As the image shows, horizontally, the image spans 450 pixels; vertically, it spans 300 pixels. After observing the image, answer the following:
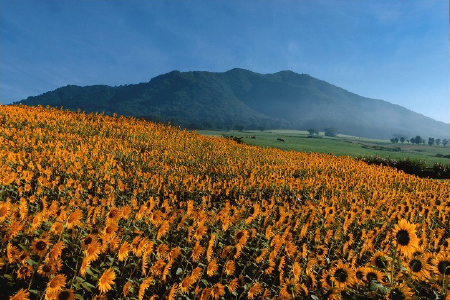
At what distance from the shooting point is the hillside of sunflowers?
262 cm

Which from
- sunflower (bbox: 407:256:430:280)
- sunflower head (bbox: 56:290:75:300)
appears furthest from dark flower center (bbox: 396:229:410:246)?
sunflower head (bbox: 56:290:75:300)

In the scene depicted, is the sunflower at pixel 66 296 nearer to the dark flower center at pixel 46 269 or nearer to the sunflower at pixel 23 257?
the dark flower center at pixel 46 269

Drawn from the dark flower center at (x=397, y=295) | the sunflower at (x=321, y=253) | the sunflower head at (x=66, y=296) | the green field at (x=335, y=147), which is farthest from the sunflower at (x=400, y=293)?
the green field at (x=335, y=147)

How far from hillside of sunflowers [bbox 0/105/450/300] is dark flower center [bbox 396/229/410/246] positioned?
0.4 inches

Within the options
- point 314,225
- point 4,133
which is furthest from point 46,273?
point 4,133

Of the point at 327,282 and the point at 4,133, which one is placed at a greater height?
the point at 4,133

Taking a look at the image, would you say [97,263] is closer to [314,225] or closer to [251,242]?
[251,242]

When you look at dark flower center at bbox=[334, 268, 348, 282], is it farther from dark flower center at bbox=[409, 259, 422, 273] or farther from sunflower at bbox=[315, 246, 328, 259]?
sunflower at bbox=[315, 246, 328, 259]

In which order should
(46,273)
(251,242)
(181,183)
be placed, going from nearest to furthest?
(46,273) < (251,242) < (181,183)

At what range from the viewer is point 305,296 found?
9.95 feet

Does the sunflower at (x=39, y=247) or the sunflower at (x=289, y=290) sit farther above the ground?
the sunflower at (x=39, y=247)

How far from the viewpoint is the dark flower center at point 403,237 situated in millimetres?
2602

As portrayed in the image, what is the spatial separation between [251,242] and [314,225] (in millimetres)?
2067

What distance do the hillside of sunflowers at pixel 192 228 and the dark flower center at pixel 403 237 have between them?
0.03 ft
